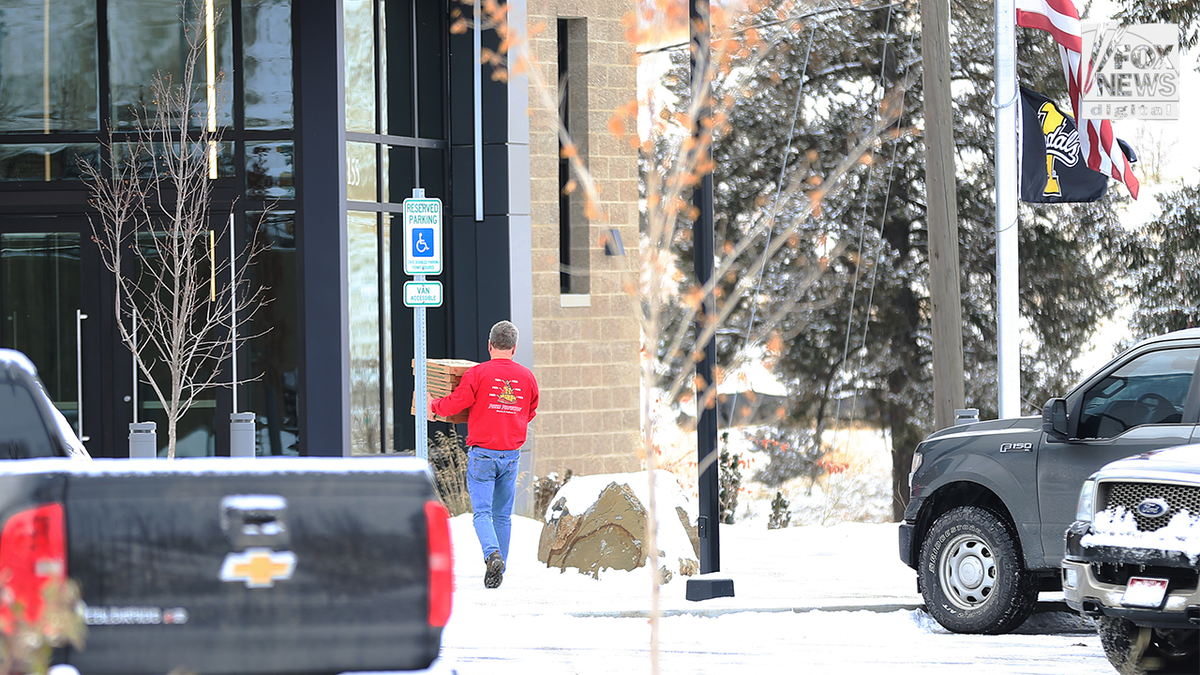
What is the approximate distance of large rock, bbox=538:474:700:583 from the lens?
12.5 metres

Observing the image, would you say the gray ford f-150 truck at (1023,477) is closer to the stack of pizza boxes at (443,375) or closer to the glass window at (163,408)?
the stack of pizza boxes at (443,375)

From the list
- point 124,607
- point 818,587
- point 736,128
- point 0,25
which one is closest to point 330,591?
point 124,607

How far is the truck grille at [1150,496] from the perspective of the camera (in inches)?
300

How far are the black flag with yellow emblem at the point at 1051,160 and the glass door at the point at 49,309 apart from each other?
1024 cm

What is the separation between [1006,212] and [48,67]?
10669 millimetres

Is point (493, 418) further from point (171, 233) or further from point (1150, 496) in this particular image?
point (171, 233)

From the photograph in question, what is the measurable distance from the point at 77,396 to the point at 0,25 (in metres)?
4.30

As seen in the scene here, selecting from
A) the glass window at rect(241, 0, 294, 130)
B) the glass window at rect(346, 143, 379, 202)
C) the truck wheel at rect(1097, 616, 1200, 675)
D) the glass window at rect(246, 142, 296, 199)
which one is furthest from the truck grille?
the glass window at rect(241, 0, 294, 130)

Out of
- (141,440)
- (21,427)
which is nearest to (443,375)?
(141,440)

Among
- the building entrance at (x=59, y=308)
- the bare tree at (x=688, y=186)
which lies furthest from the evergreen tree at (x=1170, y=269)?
the building entrance at (x=59, y=308)

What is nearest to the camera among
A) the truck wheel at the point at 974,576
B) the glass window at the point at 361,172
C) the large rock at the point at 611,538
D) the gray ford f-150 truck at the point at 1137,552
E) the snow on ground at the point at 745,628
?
the gray ford f-150 truck at the point at 1137,552

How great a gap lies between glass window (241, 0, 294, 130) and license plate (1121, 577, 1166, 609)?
1197 centimetres

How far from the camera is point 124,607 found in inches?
170

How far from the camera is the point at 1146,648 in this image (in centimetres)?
861
